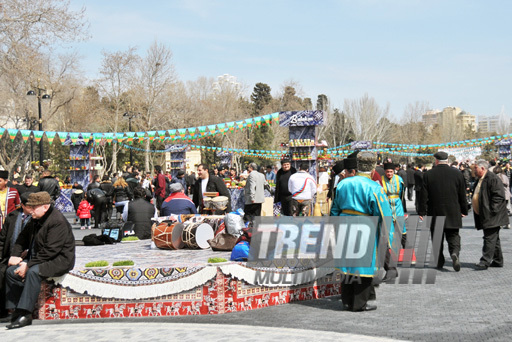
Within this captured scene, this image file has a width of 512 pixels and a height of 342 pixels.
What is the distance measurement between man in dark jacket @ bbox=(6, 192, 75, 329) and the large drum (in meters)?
2.42

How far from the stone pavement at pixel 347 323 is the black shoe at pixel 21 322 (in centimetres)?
10

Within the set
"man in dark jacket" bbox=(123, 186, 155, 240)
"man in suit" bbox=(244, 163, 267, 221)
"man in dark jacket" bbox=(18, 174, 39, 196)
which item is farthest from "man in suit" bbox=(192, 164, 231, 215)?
"man in dark jacket" bbox=(18, 174, 39, 196)

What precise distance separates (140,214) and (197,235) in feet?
6.84

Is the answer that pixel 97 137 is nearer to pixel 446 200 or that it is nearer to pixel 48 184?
pixel 48 184

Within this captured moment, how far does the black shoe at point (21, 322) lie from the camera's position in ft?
21.7

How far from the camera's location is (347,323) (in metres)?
6.40

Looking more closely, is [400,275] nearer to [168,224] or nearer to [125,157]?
[168,224]

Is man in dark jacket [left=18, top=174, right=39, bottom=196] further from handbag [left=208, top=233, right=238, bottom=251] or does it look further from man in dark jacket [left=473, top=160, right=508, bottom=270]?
man in dark jacket [left=473, top=160, right=508, bottom=270]

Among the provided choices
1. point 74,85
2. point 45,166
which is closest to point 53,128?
point 74,85

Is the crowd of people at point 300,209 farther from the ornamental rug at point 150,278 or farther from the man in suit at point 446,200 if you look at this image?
the ornamental rug at point 150,278

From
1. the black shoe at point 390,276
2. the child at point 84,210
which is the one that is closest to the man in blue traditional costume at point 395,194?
the black shoe at point 390,276

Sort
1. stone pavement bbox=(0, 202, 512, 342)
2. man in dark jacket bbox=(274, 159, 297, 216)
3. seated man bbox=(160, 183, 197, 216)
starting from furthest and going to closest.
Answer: man in dark jacket bbox=(274, 159, 297, 216) < seated man bbox=(160, 183, 197, 216) < stone pavement bbox=(0, 202, 512, 342)

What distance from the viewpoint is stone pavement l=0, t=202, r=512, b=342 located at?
19.4 feet

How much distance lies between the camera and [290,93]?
243 ft
